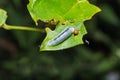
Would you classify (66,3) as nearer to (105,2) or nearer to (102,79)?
(105,2)

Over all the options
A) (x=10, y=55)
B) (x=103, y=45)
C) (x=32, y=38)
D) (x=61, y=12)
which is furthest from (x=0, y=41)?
(x=61, y=12)

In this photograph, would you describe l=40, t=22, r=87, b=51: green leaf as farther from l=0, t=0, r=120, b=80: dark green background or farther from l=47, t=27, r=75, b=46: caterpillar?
l=0, t=0, r=120, b=80: dark green background

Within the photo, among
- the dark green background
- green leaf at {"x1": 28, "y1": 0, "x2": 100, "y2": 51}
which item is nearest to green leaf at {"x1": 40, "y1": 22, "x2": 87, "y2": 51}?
green leaf at {"x1": 28, "y1": 0, "x2": 100, "y2": 51}

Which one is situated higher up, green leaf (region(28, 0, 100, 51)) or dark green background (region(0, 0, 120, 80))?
green leaf (region(28, 0, 100, 51))

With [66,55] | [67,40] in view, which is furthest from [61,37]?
[66,55]

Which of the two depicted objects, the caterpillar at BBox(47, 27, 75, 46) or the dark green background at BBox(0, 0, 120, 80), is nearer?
the caterpillar at BBox(47, 27, 75, 46)

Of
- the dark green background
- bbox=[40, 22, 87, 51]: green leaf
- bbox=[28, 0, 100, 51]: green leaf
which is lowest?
the dark green background

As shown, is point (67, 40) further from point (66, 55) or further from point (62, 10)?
point (66, 55)
